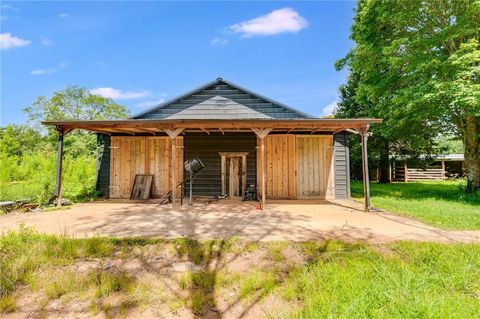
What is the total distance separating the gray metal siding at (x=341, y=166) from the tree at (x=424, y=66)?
2508 mm

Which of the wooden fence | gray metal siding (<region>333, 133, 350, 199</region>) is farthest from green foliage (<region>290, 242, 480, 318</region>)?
the wooden fence

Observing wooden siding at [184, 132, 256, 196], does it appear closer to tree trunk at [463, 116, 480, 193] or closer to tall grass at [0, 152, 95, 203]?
tall grass at [0, 152, 95, 203]

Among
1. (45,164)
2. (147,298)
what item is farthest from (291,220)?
(45,164)

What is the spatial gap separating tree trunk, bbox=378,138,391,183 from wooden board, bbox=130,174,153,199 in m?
15.5

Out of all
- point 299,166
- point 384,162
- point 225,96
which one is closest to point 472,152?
point 299,166

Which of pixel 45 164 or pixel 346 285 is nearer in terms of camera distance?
pixel 346 285

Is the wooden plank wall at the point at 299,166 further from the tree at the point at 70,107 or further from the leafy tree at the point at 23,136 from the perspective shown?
the leafy tree at the point at 23,136

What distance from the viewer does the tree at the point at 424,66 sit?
345 inches

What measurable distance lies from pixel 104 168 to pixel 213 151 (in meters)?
4.48

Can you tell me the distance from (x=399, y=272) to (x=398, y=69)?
34.0 feet

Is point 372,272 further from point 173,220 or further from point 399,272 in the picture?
point 173,220

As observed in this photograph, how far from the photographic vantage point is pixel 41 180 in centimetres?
877

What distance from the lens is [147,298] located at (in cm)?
326

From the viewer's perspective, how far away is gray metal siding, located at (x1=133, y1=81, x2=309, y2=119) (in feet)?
35.5
